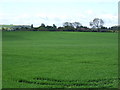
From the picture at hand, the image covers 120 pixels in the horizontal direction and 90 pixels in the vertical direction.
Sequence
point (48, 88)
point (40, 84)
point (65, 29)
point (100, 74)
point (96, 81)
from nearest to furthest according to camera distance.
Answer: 1. point (48, 88)
2. point (40, 84)
3. point (96, 81)
4. point (100, 74)
5. point (65, 29)

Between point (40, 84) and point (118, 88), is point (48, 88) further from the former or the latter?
point (118, 88)

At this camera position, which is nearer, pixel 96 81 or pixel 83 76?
pixel 96 81

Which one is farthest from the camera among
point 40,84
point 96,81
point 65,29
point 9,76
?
point 65,29

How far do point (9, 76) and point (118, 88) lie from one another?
344 centimetres

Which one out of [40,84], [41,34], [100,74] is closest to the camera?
[40,84]

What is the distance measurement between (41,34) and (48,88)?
38.9 meters

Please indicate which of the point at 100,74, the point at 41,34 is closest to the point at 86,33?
the point at 41,34

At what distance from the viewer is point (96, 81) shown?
6859mm

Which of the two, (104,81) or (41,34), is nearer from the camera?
(104,81)

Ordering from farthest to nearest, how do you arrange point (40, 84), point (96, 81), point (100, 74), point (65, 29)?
1. point (65, 29)
2. point (100, 74)
3. point (96, 81)
4. point (40, 84)

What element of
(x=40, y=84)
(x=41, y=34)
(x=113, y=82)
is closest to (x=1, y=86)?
(x=40, y=84)

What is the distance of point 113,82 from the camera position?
263 inches

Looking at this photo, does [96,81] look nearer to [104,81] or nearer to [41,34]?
[104,81]

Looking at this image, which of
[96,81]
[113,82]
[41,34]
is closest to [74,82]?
[96,81]
